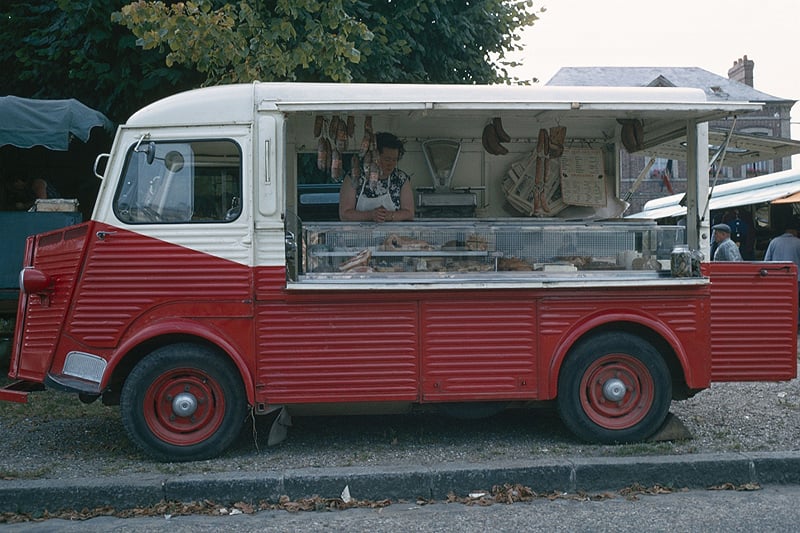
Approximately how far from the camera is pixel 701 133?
622 cm

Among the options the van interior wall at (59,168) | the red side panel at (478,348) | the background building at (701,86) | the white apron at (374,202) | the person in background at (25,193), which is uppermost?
the background building at (701,86)

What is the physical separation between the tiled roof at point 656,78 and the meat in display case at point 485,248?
36218 millimetres

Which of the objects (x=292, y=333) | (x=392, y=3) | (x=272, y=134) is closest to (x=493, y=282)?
(x=292, y=333)

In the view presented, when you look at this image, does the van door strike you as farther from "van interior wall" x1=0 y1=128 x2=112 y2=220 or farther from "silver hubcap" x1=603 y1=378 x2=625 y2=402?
"van interior wall" x1=0 y1=128 x2=112 y2=220

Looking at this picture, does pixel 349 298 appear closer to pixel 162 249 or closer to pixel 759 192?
pixel 162 249

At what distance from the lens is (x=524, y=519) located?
4.74 metres

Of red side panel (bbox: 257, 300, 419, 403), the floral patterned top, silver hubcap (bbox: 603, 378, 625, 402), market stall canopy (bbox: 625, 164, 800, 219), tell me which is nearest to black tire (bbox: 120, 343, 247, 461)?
red side panel (bbox: 257, 300, 419, 403)

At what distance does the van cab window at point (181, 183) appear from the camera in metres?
5.78

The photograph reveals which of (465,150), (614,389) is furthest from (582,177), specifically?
(614,389)

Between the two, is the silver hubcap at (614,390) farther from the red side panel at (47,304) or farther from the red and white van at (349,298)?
the red side panel at (47,304)

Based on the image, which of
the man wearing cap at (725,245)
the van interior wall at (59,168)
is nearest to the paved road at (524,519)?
the man wearing cap at (725,245)

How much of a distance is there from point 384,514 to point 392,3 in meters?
7.76

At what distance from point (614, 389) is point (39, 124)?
6906 mm

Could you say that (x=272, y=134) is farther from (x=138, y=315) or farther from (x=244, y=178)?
(x=138, y=315)
